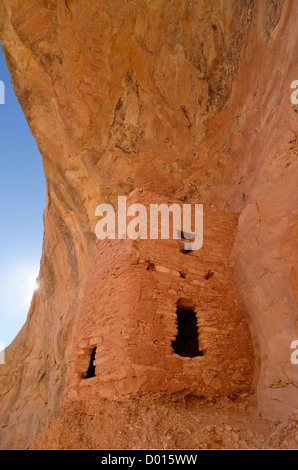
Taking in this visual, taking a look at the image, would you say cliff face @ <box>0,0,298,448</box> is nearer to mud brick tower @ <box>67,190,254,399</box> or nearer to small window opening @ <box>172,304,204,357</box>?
mud brick tower @ <box>67,190,254,399</box>

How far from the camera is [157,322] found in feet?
13.4

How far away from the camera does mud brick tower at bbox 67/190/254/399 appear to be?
3.76 meters

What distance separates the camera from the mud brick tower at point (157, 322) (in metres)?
3.76

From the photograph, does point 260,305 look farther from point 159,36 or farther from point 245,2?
point 159,36

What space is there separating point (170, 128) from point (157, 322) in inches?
240

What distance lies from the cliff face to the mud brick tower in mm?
254

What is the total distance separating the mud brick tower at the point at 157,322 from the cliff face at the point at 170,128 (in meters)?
0.25

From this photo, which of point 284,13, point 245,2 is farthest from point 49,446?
point 245,2

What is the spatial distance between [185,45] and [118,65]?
1.77 m

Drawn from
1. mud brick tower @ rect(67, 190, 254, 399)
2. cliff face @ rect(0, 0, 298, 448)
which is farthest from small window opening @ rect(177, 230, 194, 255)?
cliff face @ rect(0, 0, 298, 448)

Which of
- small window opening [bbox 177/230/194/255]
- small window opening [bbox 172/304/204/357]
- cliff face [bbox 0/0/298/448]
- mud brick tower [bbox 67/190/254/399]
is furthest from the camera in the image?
small window opening [bbox 172/304/204/357]

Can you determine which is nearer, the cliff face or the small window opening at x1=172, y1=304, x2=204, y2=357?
the cliff face

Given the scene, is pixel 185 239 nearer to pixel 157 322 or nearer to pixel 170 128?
pixel 157 322

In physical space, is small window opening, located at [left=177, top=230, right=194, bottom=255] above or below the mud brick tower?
above
